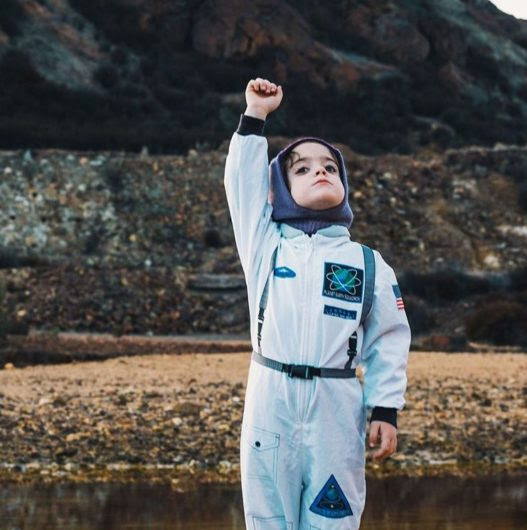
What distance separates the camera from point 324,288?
4.64 meters

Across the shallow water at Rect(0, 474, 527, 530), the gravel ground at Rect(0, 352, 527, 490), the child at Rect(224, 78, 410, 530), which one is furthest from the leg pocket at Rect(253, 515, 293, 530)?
the gravel ground at Rect(0, 352, 527, 490)

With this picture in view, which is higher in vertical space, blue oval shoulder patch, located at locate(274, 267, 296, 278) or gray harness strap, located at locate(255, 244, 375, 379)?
blue oval shoulder patch, located at locate(274, 267, 296, 278)

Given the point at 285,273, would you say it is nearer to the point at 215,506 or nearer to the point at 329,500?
the point at 329,500

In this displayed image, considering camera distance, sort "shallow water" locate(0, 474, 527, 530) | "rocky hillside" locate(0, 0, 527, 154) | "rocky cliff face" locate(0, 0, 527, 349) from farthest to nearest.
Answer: "rocky hillside" locate(0, 0, 527, 154) < "rocky cliff face" locate(0, 0, 527, 349) < "shallow water" locate(0, 474, 527, 530)

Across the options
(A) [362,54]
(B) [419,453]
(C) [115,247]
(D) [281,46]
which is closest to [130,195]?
(C) [115,247]

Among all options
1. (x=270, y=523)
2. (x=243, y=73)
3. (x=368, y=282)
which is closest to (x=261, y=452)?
(x=270, y=523)

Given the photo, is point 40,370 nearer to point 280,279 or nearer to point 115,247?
point 280,279

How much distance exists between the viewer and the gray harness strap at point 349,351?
15.0ft

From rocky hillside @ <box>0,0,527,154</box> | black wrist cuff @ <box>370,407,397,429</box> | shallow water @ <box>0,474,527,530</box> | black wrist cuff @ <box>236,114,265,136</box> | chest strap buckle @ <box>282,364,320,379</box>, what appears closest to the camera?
chest strap buckle @ <box>282,364,320,379</box>

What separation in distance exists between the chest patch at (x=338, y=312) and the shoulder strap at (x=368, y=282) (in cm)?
6

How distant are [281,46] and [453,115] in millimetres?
5729

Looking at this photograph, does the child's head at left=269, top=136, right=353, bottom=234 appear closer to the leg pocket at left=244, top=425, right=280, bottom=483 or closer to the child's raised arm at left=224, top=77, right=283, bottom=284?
the child's raised arm at left=224, top=77, right=283, bottom=284

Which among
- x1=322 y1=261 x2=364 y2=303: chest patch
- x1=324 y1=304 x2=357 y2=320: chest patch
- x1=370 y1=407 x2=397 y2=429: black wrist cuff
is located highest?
x1=322 y1=261 x2=364 y2=303: chest patch

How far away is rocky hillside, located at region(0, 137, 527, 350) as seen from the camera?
82.7ft
